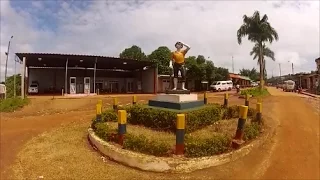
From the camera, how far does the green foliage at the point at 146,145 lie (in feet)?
20.8

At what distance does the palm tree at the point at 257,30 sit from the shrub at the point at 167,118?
22034 mm

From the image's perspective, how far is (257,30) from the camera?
96.5 feet

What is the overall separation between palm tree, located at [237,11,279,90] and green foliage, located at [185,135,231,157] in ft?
80.3

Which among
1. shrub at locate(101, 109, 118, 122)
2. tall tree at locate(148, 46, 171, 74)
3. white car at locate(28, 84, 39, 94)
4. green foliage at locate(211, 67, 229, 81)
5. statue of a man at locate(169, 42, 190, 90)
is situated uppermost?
tall tree at locate(148, 46, 171, 74)

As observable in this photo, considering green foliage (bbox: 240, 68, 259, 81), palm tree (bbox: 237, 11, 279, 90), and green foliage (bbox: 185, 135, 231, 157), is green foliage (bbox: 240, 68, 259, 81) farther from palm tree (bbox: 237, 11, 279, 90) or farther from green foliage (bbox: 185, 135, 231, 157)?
green foliage (bbox: 185, 135, 231, 157)

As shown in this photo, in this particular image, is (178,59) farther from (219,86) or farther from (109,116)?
(219,86)

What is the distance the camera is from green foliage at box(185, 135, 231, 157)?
6.37 metres

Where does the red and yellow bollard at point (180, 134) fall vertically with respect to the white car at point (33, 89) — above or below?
below

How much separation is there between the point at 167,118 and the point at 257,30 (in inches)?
970

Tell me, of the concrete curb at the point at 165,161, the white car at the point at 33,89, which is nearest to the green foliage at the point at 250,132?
the concrete curb at the point at 165,161

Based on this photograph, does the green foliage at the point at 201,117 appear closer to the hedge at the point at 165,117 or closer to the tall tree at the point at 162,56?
the hedge at the point at 165,117

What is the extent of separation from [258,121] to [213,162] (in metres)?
4.30

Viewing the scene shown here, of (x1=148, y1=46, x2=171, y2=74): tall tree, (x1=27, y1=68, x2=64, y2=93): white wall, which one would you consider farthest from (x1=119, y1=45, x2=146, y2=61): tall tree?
(x1=27, y1=68, x2=64, y2=93): white wall

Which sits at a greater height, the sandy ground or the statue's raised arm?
the statue's raised arm
